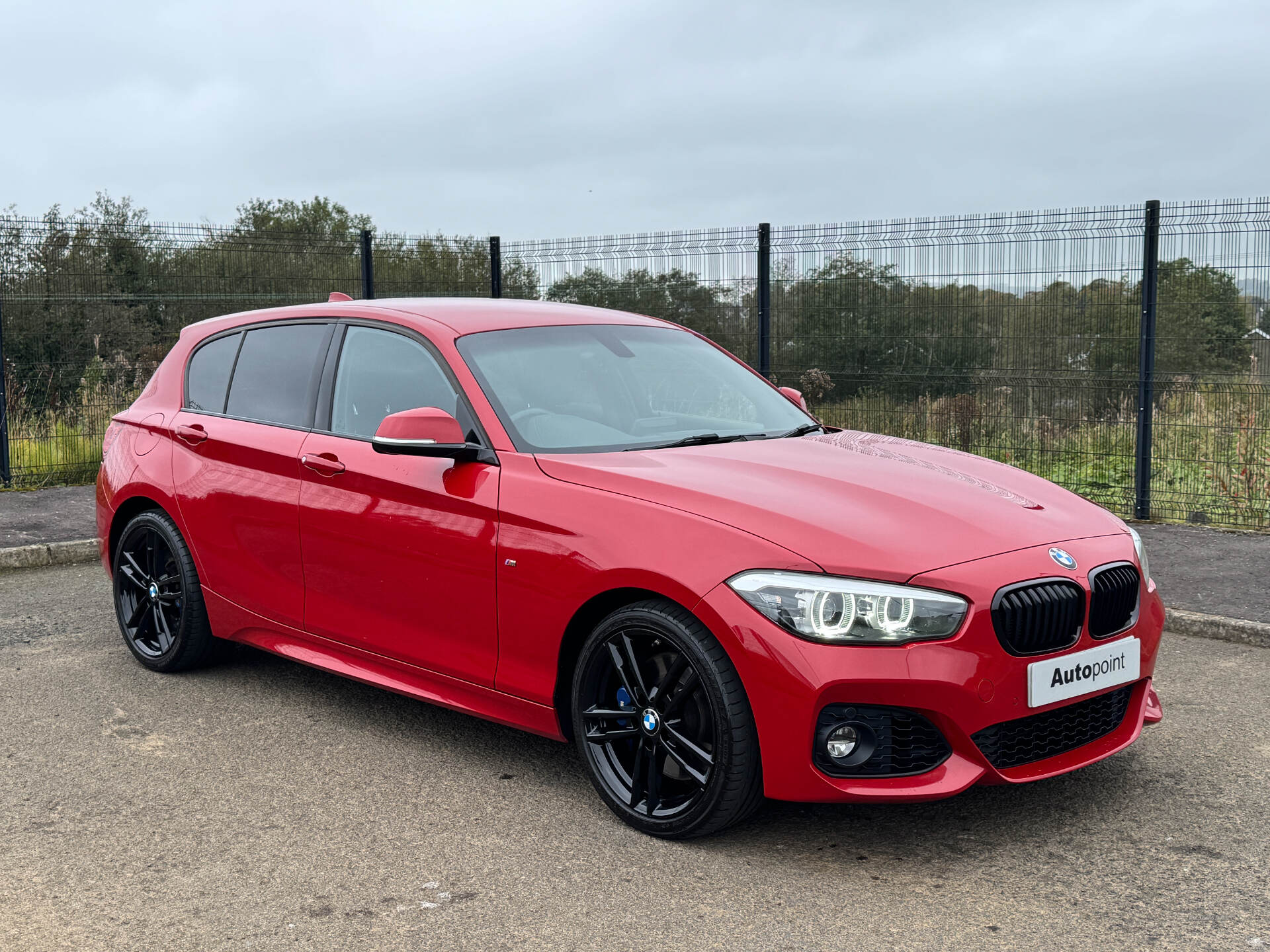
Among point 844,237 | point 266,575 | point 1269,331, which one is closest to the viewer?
point 266,575

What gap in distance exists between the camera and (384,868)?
3.49 meters

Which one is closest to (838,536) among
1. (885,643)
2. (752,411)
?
(885,643)

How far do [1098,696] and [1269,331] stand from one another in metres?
5.82

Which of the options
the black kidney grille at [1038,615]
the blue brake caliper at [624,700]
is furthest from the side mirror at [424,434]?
the black kidney grille at [1038,615]

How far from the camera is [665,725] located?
3.62m

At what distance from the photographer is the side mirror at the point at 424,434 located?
4.04m

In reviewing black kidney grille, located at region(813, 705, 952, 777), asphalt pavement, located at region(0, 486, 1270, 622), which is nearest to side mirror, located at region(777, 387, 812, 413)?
black kidney grille, located at region(813, 705, 952, 777)

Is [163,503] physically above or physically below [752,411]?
below

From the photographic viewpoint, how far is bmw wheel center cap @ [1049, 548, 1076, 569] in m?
3.55

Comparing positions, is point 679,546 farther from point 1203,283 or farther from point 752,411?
point 1203,283

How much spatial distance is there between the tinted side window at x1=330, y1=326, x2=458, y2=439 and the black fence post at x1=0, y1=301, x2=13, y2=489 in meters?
7.12

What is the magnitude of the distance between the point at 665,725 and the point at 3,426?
9181 millimetres

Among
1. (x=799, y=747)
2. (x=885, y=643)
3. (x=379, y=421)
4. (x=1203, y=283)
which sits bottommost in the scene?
(x=799, y=747)

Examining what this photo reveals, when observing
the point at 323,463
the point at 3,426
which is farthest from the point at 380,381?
the point at 3,426
